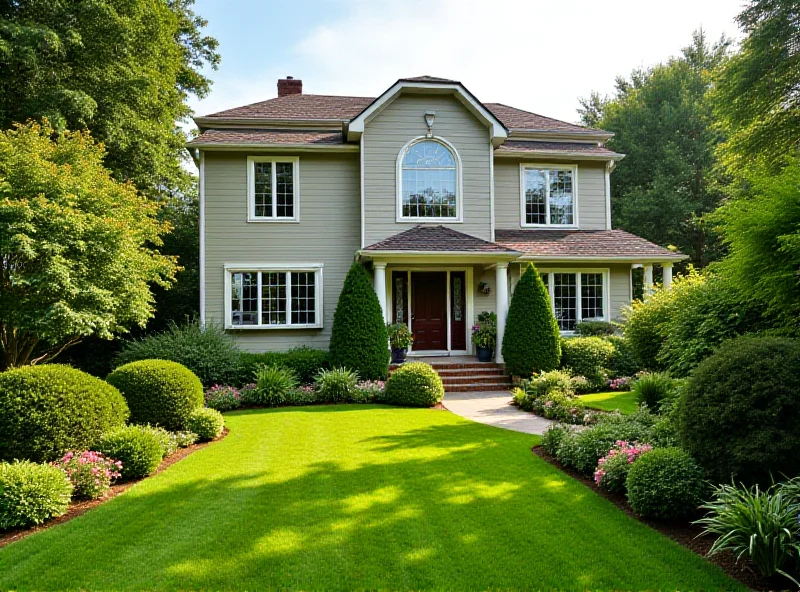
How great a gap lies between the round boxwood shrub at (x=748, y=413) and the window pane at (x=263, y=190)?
13.3 metres

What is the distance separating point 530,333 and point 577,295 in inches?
169

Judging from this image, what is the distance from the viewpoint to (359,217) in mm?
16141

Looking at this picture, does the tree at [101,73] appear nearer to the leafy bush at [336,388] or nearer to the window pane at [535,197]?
the leafy bush at [336,388]

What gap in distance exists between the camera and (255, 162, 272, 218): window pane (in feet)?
52.0

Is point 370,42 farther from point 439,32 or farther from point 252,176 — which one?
point 252,176

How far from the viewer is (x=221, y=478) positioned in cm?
641

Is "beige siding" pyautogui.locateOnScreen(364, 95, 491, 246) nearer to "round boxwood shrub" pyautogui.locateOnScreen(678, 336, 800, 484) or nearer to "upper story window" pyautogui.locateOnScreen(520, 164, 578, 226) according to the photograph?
"upper story window" pyautogui.locateOnScreen(520, 164, 578, 226)

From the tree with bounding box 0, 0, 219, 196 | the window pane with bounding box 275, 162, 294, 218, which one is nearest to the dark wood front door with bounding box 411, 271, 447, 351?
the window pane with bounding box 275, 162, 294, 218

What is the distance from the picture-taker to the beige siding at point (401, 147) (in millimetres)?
15273

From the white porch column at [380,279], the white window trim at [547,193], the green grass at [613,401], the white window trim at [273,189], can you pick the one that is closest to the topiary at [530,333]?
the green grass at [613,401]

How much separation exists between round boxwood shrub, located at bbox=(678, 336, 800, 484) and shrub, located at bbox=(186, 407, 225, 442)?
274 inches

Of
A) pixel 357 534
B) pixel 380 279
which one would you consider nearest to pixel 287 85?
pixel 380 279

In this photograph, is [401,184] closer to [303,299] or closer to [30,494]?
[303,299]

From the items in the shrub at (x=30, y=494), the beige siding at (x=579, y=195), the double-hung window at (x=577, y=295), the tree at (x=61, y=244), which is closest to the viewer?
the shrub at (x=30, y=494)
